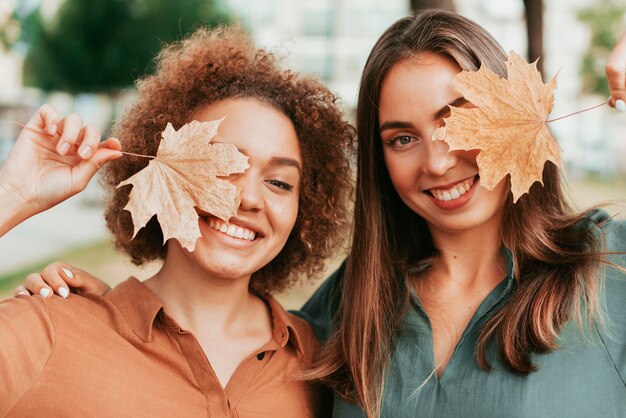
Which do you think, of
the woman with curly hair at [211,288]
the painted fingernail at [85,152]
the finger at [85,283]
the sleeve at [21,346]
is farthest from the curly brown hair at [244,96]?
the sleeve at [21,346]

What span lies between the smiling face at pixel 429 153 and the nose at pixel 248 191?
0.51 m

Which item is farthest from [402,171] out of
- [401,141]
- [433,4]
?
[433,4]

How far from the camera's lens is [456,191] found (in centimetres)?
249

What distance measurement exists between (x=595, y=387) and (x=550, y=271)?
0.44 meters

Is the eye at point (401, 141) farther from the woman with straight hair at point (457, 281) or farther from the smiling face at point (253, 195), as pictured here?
the smiling face at point (253, 195)

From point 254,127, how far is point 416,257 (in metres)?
0.88

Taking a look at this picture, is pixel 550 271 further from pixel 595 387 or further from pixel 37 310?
pixel 37 310

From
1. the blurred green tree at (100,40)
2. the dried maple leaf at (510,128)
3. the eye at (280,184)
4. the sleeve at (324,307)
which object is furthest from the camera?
the blurred green tree at (100,40)

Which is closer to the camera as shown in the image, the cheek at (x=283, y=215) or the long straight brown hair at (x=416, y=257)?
the long straight brown hair at (x=416, y=257)

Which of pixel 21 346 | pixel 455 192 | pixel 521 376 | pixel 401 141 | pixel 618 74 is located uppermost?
pixel 618 74

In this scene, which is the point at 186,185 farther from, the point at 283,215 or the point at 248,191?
the point at 283,215

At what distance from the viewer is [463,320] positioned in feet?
8.52

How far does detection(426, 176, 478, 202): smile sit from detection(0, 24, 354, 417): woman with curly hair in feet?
1.85

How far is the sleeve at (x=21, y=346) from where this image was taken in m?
2.13
